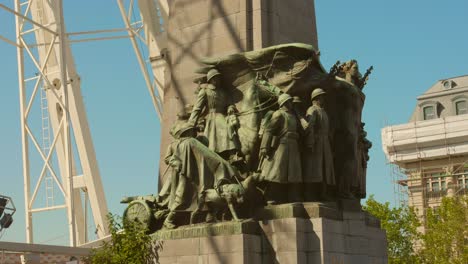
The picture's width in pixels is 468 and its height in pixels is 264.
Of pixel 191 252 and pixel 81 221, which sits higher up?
pixel 81 221

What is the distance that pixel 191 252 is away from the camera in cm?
1741

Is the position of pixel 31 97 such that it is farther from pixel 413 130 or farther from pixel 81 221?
pixel 413 130

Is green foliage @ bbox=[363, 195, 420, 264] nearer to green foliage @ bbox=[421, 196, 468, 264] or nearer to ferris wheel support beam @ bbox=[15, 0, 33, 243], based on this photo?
green foliage @ bbox=[421, 196, 468, 264]

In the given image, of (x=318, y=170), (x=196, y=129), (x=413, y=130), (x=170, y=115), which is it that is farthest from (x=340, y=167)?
(x=413, y=130)

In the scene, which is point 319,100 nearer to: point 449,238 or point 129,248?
point 129,248

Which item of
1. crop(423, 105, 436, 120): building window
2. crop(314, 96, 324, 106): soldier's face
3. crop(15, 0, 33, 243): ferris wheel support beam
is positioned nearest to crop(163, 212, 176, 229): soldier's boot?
crop(314, 96, 324, 106): soldier's face

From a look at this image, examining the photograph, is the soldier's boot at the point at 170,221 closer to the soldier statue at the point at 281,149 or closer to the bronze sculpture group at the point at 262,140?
the bronze sculpture group at the point at 262,140

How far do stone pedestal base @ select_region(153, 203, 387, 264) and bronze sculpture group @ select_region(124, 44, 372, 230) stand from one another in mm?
407

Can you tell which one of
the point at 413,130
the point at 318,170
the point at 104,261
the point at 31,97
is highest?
the point at 413,130

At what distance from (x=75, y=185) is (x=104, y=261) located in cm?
1845

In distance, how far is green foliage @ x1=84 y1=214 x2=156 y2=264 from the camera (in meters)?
18.2

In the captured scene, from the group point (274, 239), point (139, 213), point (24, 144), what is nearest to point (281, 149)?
point (274, 239)

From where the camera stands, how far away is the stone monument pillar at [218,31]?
19.3m

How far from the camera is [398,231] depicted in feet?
155
